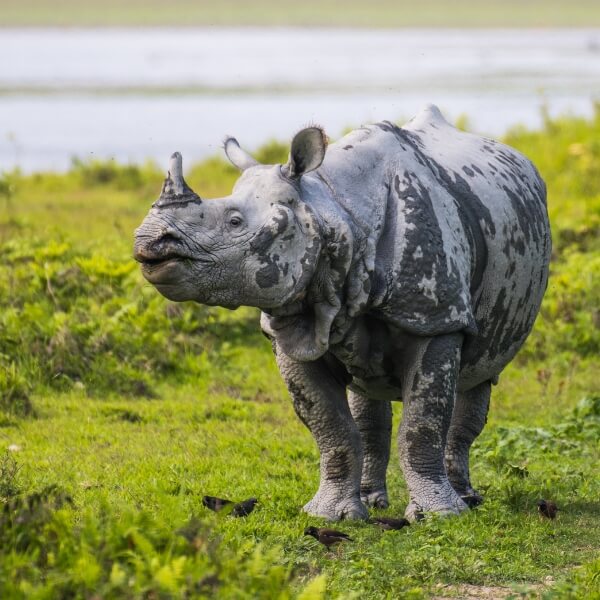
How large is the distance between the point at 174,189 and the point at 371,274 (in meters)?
1.13

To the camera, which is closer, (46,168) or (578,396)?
(578,396)

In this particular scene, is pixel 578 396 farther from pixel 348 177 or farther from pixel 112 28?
pixel 112 28

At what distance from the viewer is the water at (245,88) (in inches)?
1102

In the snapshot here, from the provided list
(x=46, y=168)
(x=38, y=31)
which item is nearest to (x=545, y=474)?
(x=46, y=168)

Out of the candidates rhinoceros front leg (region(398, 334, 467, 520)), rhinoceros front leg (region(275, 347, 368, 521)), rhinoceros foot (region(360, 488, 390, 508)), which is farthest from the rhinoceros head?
rhinoceros foot (region(360, 488, 390, 508))

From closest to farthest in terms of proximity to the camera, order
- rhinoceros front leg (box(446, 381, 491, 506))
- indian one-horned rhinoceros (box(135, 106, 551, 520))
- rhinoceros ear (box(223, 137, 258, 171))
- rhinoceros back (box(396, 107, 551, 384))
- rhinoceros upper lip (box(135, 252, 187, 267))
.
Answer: rhinoceros upper lip (box(135, 252, 187, 267)) < indian one-horned rhinoceros (box(135, 106, 551, 520)) < rhinoceros ear (box(223, 137, 258, 171)) < rhinoceros back (box(396, 107, 551, 384)) < rhinoceros front leg (box(446, 381, 491, 506))

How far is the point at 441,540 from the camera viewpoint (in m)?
7.13

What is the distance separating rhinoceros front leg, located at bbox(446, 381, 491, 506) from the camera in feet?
27.9

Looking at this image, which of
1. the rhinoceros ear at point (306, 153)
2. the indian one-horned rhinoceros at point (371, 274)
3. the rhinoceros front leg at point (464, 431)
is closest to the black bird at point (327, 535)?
the indian one-horned rhinoceros at point (371, 274)

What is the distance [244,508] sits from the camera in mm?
7559

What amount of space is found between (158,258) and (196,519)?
1467 millimetres

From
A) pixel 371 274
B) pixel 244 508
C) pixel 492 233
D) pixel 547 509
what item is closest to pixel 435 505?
pixel 547 509

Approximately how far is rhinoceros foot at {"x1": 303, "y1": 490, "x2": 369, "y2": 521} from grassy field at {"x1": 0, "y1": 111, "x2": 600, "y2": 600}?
9 centimetres

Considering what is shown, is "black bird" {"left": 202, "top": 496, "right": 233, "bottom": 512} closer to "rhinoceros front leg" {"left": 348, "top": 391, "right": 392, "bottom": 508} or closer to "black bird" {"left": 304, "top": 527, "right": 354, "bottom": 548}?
"black bird" {"left": 304, "top": 527, "right": 354, "bottom": 548}
